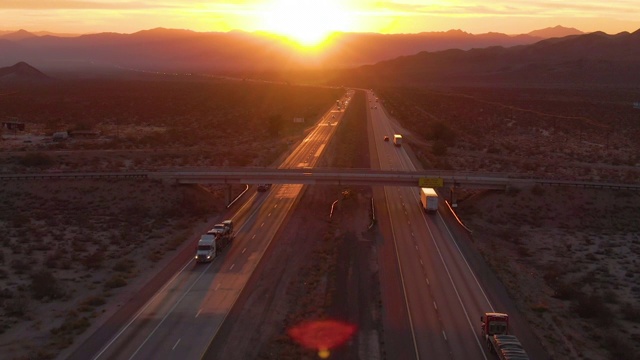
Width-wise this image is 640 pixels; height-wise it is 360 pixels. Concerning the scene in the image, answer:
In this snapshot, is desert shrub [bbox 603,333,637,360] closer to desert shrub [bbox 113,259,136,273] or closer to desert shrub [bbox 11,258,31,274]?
desert shrub [bbox 113,259,136,273]

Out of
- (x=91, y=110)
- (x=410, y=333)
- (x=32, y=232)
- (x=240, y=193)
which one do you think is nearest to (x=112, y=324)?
(x=410, y=333)

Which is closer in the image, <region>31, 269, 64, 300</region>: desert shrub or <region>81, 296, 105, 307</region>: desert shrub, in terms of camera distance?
<region>81, 296, 105, 307</region>: desert shrub

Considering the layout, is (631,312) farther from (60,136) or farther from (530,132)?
(60,136)

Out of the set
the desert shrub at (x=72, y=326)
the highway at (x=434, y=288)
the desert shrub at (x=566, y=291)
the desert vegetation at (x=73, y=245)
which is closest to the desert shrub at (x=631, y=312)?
the desert shrub at (x=566, y=291)

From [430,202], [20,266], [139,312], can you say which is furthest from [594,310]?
[20,266]

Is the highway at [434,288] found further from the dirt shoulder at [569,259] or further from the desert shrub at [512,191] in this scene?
the desert shrub at [512,191]

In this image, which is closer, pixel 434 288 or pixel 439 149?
pixel 434 288

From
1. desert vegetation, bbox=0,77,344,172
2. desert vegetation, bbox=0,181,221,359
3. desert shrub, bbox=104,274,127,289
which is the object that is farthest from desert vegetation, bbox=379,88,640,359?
desert vegetation, bbox=0,77,344,172
